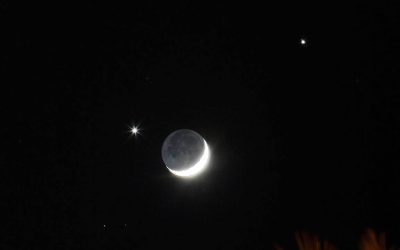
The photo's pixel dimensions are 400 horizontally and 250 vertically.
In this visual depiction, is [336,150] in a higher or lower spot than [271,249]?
higher

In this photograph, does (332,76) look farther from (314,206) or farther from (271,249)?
(271,249)

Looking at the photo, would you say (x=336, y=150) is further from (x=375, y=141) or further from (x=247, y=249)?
(x=247, y=249)

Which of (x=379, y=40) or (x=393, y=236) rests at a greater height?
(x=379, y=40)

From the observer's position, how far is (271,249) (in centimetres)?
1187

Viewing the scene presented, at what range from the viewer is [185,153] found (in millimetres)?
10664

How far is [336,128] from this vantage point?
38.3 feet

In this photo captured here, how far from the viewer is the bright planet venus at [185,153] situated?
10.6 m

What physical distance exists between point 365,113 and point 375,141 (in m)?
0.91

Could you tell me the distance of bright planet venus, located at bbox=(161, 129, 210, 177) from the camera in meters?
Result: 10.6

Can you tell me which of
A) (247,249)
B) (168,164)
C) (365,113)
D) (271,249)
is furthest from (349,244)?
(168,164)

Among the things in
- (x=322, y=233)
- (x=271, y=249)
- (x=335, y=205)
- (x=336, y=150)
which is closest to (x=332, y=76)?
(x=336, y=150)

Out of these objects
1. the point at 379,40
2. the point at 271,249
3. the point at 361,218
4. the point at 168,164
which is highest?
the point at 379,40

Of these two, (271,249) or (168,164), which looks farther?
(271,249)

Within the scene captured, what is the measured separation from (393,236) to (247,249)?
4359 mm
